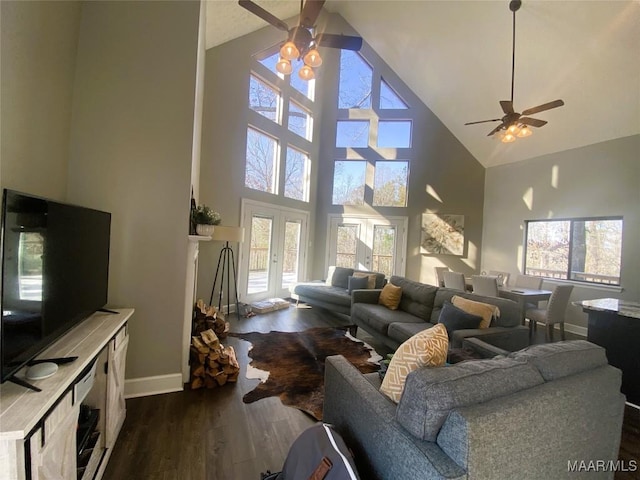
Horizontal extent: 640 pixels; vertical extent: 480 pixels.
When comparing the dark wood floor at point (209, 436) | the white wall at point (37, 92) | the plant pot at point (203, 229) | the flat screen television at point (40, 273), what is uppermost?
the white wall at point (37, 92)

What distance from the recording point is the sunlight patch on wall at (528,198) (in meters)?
5.83

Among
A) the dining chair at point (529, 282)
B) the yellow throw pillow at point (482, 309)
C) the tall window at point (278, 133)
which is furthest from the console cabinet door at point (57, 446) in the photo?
the dining chair at point (529, 282)

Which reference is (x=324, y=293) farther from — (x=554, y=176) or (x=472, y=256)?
(x=554, y=176)

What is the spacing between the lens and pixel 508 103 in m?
3.79

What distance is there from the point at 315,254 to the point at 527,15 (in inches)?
227

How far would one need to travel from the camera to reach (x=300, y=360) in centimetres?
314

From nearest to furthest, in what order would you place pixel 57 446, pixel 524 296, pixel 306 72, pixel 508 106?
1. pixel 57 446
2. pixel 306 72
3. pixel 508 106
4. pixel 524 296

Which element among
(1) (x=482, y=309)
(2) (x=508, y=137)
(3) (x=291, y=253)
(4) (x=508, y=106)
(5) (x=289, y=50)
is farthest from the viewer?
(3) (x=291, y=253)

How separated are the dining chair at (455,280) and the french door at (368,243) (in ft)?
5.89

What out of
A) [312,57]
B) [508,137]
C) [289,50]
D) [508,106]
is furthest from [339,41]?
[508,137]

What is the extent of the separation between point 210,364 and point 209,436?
721 mm

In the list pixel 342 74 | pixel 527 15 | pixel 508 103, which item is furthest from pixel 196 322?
pixel 342 74

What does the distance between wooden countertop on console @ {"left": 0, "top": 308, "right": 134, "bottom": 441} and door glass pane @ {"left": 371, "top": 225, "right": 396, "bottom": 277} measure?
592 cm

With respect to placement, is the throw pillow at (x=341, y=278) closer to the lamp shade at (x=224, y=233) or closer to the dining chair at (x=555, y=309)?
the lamp shade at (x=224, y=233)
